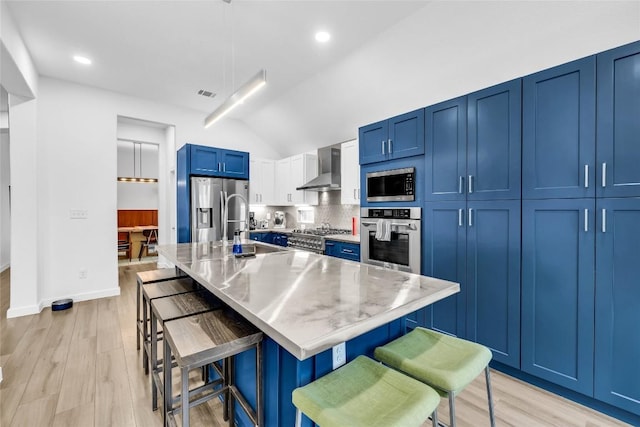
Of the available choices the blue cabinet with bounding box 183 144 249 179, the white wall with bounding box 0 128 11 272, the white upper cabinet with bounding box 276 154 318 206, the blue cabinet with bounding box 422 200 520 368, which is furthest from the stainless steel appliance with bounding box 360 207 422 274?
the white wall with bounding box 0 128 11 272

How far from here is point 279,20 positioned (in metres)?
2.81

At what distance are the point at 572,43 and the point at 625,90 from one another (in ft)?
3.00

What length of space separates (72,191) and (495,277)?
5.42 meters

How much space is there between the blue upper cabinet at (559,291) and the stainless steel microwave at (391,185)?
1003mm

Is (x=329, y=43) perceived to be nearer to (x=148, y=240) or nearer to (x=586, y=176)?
(x=586, y=176)

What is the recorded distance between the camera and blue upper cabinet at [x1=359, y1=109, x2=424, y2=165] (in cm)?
279

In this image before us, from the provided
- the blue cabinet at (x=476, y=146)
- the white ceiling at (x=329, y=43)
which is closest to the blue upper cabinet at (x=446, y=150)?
the blue cabinet at (x=476, y=146)

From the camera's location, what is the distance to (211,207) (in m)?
4.70

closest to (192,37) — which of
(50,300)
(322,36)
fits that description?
(322,36)

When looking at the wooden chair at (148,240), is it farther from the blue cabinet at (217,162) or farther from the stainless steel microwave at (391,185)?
the stainless steel microwave at (391,185)

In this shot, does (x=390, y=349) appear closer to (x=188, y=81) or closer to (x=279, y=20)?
(x=279, y=20)

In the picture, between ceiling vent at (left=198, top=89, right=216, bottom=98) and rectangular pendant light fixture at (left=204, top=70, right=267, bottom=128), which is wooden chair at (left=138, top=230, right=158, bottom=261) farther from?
rectangular pendant light fixture at (left=204, top=70, right=267, bottom=128)

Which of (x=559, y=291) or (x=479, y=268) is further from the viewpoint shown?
(x=479, y=268)

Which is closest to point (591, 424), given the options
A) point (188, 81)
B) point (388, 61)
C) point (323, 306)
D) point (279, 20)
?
point (323, 306)
